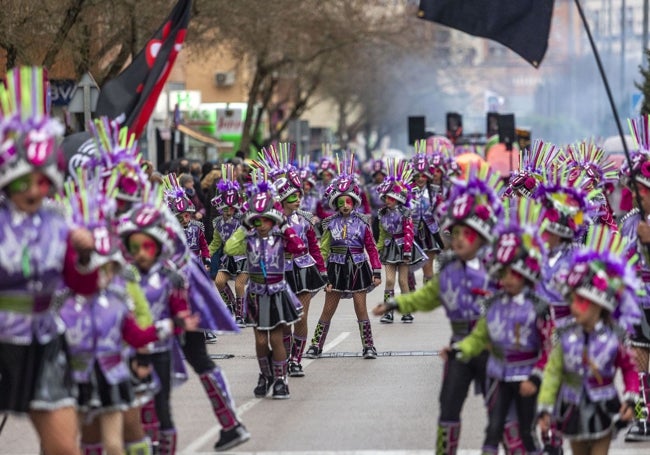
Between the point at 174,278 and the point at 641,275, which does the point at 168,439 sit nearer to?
the point at 174,278

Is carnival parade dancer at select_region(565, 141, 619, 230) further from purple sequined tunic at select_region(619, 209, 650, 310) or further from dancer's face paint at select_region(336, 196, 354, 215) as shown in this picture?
dancer's face paint at select_region(336, 196, 354, 215)

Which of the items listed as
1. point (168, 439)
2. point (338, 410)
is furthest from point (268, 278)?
point (168, 439)

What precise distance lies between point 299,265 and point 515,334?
693cm

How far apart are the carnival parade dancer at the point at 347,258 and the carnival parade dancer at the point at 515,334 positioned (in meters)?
7.73

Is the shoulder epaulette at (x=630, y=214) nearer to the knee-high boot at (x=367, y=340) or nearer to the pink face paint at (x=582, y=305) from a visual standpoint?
the pink face paint at (x=582, y=305)

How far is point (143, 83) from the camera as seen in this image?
12062 mm

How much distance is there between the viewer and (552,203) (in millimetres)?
11836

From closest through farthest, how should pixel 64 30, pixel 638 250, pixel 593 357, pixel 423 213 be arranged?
1. pixel 593 357
2. pixel 638 250
3. pixel 423 213
4. pixel 64 30

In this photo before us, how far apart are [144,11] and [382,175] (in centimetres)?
533

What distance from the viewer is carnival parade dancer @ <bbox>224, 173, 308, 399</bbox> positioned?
47.1 ft

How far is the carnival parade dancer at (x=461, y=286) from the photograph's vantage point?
1024cm

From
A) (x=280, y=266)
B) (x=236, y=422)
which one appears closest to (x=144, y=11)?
(x=280, y=266)

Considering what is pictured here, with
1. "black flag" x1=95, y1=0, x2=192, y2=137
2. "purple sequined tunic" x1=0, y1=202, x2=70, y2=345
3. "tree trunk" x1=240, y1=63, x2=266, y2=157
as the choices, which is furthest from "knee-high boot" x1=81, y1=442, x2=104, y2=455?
"tree trunk" x1=240, y1=63, x2=266, y2=157

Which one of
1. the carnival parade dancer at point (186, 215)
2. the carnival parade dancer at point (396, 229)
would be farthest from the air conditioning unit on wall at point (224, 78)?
the carnival parade dancer at point (186, 215)
